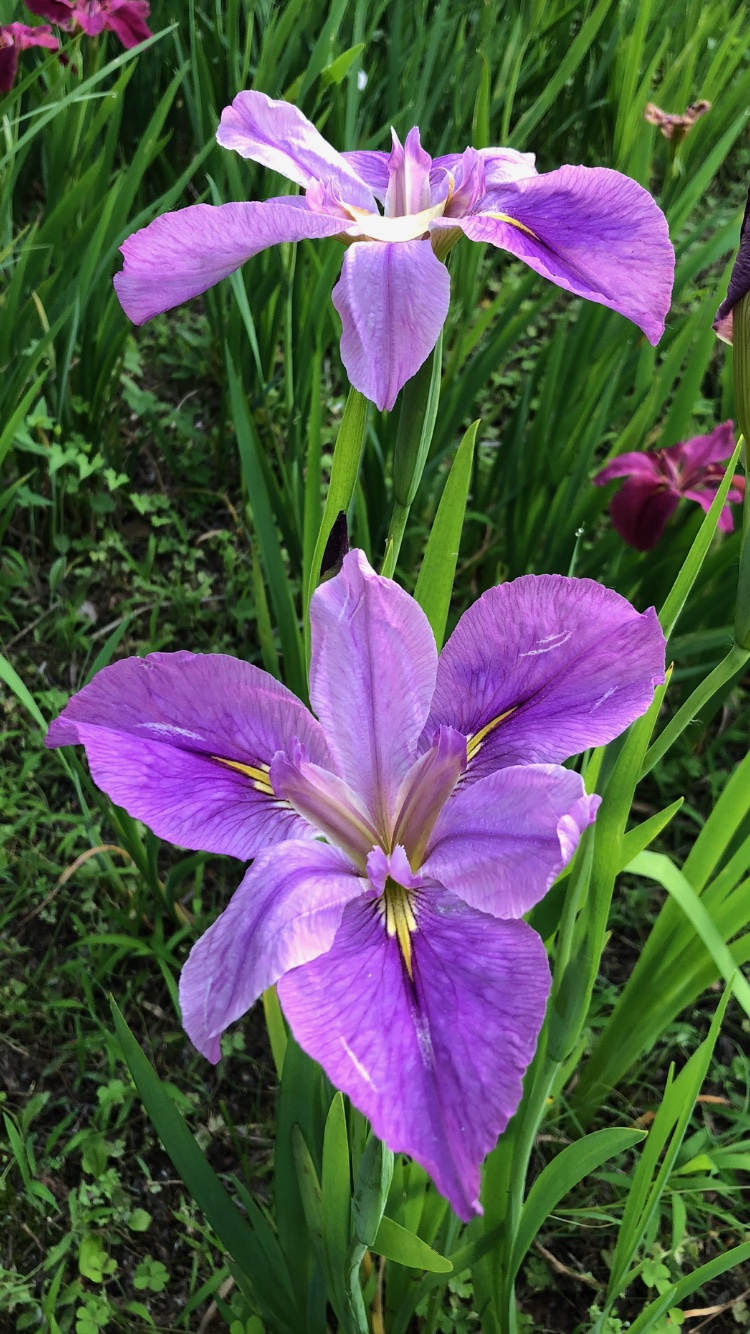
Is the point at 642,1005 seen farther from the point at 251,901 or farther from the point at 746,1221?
the point at 251,901

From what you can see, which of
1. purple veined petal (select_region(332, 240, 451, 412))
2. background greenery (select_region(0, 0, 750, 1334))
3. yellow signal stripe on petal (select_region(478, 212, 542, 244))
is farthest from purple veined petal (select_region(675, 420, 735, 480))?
purple veined petal (select_region(332, 240, 451, 412))

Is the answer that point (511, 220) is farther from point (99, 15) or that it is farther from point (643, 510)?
A: point (99, 15)

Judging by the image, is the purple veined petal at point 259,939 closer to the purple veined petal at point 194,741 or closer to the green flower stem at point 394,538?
the purple veined petal at point 194,741

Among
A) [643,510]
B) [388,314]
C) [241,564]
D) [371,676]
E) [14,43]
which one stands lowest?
[241,564]

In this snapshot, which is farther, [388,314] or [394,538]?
[394,538]

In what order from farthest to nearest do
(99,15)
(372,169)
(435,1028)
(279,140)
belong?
1. (99,15)
2. (372,169)
3. (279,140)
4. (435,1028)

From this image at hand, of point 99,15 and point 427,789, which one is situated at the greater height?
point 99,15

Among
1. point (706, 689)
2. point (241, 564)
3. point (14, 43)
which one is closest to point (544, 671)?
point (706, 689)

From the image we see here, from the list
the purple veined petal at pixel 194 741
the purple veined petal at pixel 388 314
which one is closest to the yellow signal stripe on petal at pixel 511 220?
the purple veined petal at pixel 388 314
